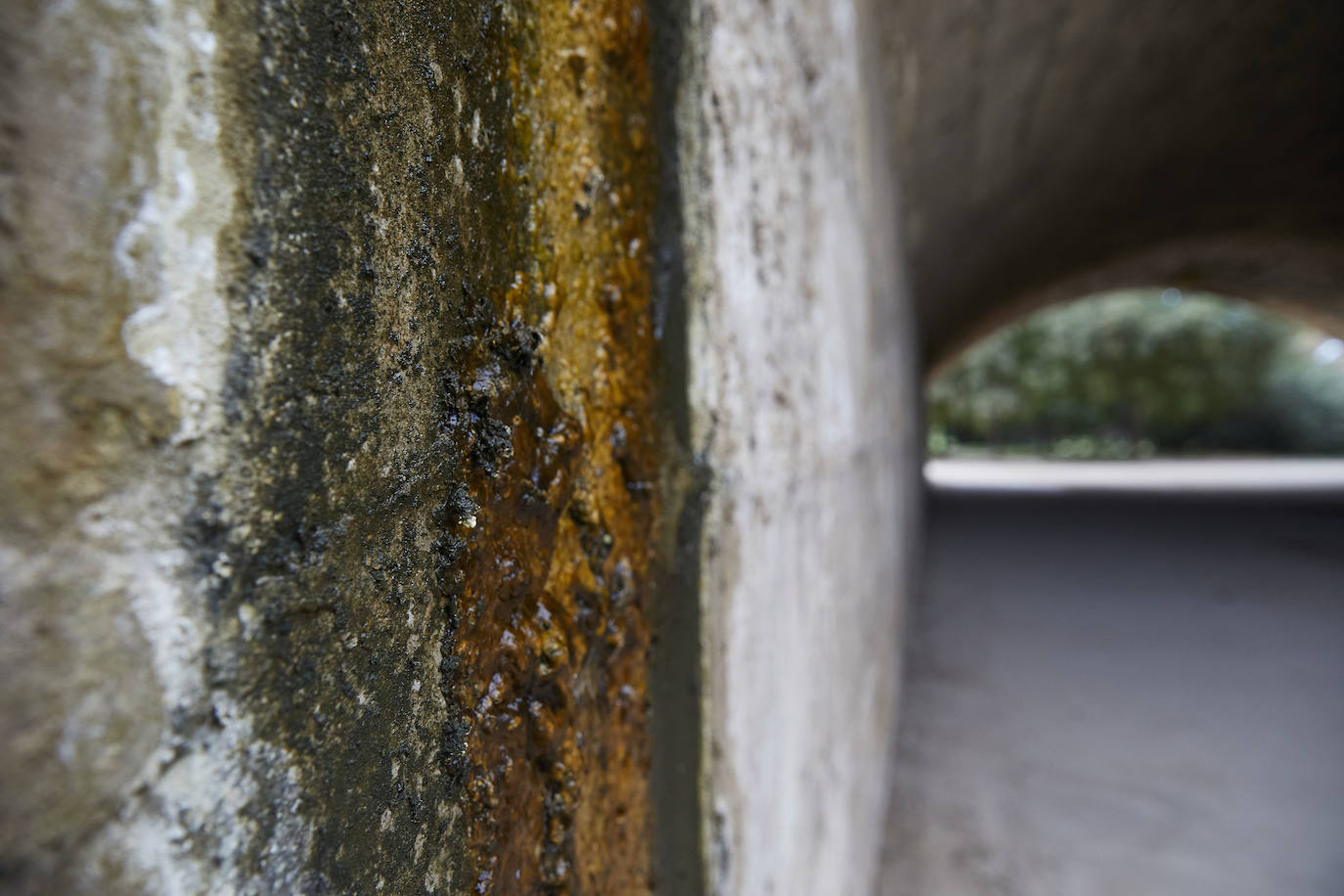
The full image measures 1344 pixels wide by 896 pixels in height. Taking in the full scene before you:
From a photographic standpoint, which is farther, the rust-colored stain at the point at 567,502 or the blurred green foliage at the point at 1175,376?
the blurred green foliage at the point at 1175,376

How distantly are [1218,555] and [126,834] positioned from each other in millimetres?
8371

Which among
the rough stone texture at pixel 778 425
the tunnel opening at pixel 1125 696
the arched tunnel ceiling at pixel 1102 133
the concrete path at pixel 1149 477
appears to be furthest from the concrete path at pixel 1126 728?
the concrete path at pixel 1149 477

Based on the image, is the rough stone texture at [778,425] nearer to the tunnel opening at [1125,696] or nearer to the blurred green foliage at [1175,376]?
the tunnel opening at [1125,696]

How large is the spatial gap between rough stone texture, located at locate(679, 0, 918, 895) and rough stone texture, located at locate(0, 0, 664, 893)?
0.12 meters

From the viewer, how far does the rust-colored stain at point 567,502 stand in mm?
Answer: 555

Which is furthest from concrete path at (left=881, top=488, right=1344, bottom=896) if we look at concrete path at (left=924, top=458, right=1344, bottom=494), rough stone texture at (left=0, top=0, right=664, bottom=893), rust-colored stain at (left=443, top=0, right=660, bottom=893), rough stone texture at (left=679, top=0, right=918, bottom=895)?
concrete path at (left=924, top=458, right=1344, bottom=494)

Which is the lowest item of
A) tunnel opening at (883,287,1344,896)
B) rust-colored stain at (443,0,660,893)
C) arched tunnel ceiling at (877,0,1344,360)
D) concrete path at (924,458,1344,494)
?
concrete path at (924,458,1344,494)

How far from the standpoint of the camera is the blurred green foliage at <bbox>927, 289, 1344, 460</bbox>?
22.0m

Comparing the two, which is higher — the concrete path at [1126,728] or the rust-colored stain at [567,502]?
the rust-colored stain at [567,502]

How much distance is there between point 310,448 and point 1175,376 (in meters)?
27.3

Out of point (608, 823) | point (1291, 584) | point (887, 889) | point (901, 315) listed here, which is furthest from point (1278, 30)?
point (608, 823)

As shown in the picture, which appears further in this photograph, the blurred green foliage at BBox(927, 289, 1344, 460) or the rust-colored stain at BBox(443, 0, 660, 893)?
the blurred green foliage at BBox(927, 289, 1344, 460)

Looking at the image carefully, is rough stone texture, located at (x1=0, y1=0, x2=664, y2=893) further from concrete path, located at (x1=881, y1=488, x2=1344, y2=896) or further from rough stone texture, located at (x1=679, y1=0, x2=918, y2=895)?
concrete path, located at (x1=881, y1=488, x2=1344, y2=896)

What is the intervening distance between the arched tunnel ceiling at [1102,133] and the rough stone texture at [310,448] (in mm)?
2414
